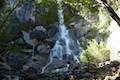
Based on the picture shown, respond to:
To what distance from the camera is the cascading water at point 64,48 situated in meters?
30.5

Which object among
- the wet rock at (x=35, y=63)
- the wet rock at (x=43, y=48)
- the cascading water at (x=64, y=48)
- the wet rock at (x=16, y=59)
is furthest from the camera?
the cascading water at (x=64, y=48)

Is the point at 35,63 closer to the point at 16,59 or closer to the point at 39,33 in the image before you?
the point at 16,59

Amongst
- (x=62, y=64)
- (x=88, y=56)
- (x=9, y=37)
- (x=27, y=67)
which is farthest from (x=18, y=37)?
(x=88, y=56)

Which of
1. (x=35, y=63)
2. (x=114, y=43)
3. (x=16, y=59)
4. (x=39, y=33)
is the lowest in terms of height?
(x=114, y=43)

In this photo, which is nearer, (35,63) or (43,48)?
(35,63)

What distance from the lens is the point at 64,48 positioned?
32.2m

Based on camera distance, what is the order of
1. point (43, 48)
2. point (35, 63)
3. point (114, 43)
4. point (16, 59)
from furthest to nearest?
point (43, 48)
point (16, 59)
point (35, 63)
point (114, 43)

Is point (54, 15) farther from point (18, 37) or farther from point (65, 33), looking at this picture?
point (18, 37)

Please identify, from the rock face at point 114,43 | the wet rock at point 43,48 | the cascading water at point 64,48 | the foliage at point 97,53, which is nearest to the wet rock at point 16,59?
the wet rock at point 43,48

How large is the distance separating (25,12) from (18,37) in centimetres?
349

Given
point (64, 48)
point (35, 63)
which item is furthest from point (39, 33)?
point (35, 63)

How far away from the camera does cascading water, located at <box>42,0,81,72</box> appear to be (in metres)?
30.5

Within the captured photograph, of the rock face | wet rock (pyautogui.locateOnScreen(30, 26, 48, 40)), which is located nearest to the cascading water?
wet rock (pyautogui.locateOnScreen(30, 26, 48, 40))

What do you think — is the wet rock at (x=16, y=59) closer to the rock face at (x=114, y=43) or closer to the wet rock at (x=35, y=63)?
the wet rock at (x=35, y=63)
